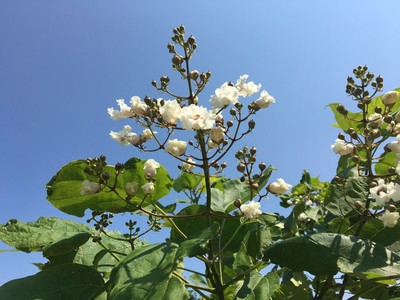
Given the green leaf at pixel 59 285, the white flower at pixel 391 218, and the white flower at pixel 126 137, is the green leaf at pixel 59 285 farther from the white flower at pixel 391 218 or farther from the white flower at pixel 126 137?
the white flower at pixel 391 218

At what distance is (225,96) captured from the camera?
2.06 metres

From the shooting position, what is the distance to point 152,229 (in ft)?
7.84

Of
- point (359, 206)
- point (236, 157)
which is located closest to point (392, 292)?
point (359, 206)

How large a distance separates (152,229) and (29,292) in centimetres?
80

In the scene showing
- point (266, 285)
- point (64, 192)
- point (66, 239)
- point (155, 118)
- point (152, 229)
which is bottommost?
point (266, 285)

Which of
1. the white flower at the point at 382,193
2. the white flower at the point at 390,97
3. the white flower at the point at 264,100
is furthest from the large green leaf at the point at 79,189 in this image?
the white flower at the point at 390,97

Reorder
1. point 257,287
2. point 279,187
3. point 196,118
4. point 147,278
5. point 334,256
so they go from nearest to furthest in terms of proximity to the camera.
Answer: point 147,278, point 334,256, point 257,287, point 196,118, point 279,187

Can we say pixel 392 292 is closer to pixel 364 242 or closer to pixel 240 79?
pixel 364 242

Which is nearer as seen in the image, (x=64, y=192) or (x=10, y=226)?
(x=10, y=226)

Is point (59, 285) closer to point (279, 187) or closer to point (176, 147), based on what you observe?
point (176, 147)

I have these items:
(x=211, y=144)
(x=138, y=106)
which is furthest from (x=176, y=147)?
(x=138, y=106)

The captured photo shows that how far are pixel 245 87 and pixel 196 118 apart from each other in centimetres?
46

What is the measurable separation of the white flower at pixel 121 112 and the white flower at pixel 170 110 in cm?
31

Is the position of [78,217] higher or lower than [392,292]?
higher
